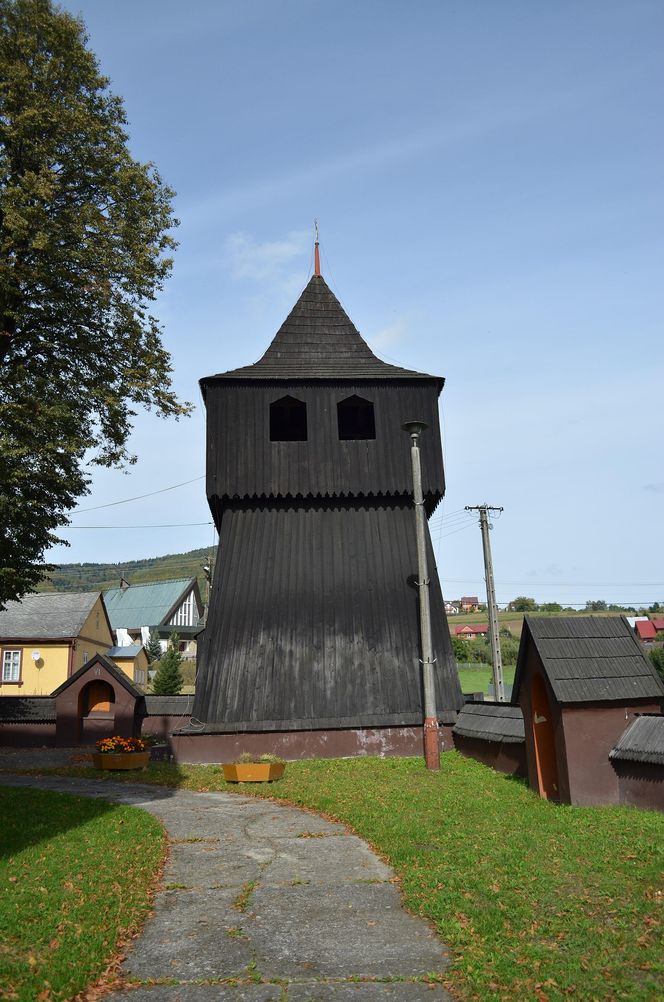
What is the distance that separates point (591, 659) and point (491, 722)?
15.7 feet

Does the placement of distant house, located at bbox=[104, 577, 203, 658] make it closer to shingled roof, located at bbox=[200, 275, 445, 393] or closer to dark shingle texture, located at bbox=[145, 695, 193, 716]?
dark shingle texture, located at bbox=[145, 695, 193, 716]

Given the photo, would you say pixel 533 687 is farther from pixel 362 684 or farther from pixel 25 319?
pixel 25 319

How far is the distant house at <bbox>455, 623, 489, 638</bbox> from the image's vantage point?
11425cm

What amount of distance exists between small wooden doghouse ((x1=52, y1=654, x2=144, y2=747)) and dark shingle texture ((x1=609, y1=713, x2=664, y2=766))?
16624 mm

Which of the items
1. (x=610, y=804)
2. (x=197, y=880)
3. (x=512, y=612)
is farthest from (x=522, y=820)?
(x=512, y=612)

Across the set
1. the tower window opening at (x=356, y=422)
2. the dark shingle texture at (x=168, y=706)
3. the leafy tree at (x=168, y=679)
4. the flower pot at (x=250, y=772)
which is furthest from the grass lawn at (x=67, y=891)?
the leafy tree at (x=168, y=679)

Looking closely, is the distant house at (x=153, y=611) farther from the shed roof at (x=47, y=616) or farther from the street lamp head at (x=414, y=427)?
the street lamp head at (x=414, y=427)

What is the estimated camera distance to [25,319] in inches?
616

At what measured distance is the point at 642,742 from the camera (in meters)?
10.9

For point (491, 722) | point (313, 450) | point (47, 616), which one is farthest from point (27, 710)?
point (47, 616)

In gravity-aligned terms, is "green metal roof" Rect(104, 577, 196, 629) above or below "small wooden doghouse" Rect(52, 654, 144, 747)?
above

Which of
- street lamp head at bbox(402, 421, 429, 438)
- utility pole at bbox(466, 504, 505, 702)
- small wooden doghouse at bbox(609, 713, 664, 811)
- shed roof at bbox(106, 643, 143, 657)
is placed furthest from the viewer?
shed roof at bbox(106, 643, 143, 657)

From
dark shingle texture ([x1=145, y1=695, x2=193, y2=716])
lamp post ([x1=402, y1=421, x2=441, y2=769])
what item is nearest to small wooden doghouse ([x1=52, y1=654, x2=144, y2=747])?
dark shingle texture ([x1=145, y1=695, x2=193, y2=716])

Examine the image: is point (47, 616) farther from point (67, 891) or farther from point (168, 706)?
point (67, 891)
